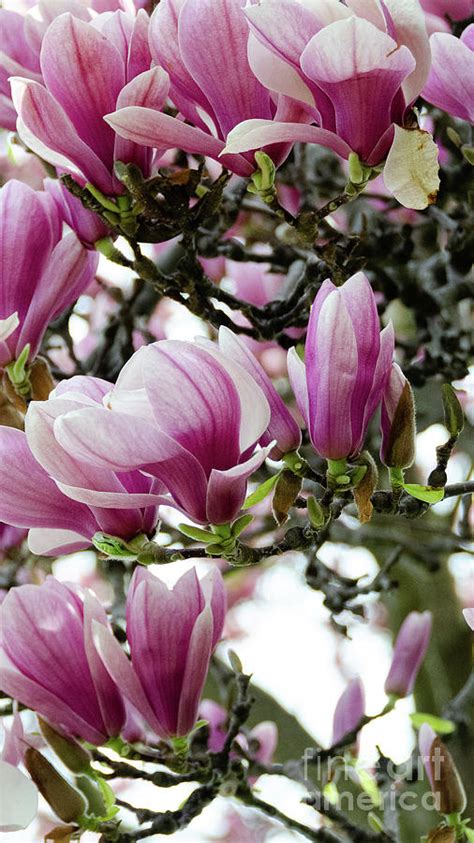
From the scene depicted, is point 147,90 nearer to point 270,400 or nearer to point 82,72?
point 82,72

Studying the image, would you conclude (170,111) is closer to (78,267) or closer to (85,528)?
(78,267)

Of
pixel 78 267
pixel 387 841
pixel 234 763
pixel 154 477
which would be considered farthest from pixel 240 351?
pixel 387 841

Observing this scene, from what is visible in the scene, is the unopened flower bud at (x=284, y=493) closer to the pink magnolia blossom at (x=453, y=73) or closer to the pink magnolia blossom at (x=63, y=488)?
the pink magnolia blossom at (x=63, y=488)

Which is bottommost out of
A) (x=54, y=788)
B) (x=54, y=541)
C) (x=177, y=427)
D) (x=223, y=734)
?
(x=223, y=734)

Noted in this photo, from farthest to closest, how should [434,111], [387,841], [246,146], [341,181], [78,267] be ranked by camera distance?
[341,181], [434,111], [387,841], [78,267], [246,146]

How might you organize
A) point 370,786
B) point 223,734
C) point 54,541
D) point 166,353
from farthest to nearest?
1. point 223,734
2. point 370,786
3. point 54,541
4. point 166,353

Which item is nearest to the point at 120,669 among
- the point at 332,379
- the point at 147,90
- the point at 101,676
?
the point at 101,676

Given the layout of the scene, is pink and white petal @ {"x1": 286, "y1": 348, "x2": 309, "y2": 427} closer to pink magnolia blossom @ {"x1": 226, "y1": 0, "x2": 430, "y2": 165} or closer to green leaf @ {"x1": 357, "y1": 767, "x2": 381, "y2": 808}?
pink magnolia blossom @ {"x1": 226, "y1": 0, "x2": 430, "y2": 165}
